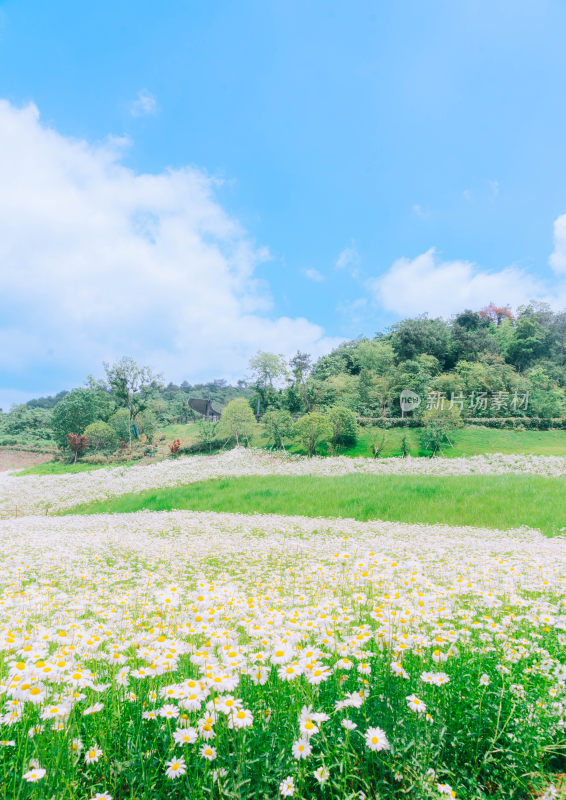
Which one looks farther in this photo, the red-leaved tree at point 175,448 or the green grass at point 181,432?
the green grass at point 181,432

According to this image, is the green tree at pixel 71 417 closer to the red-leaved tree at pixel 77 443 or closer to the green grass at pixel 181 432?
the red-leaved tree at pixel 77 443

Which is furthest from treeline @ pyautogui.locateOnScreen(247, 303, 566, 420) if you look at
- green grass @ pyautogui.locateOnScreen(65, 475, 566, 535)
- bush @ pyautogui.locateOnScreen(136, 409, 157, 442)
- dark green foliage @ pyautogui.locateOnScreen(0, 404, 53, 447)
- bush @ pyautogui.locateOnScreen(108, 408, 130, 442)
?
dark green foliage @ pyautogui.locateOnScreen(0, 404, 53, 447)

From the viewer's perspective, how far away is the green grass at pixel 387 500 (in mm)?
14066

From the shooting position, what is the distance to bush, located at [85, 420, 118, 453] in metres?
47.1

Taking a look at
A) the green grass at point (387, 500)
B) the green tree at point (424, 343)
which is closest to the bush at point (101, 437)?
the green grass at point (387, 500)

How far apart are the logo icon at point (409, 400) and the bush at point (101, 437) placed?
1421 inches

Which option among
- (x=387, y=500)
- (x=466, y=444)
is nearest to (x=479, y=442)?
(x=466, y=444)

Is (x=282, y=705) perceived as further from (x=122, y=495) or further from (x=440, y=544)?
(x=122, y=495)

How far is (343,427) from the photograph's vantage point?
38656 millimetres

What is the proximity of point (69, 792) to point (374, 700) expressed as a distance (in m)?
1.76

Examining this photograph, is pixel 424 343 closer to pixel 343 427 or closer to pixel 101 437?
pixel 343 427

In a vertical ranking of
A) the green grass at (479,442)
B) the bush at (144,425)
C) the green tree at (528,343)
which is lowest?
the green grass at (479,442)

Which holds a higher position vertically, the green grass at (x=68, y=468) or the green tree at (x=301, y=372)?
the green tree at (x=301, y=372)

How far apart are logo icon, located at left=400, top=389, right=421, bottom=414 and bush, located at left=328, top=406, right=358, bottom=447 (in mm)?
8945
